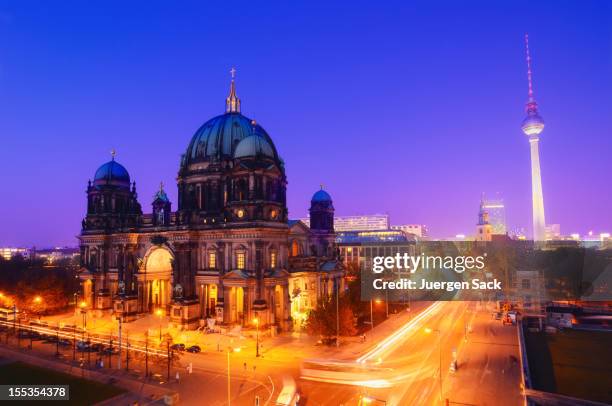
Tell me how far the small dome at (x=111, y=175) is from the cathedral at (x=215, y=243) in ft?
0.73

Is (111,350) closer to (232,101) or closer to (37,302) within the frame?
(37,302)

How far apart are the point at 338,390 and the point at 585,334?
4888 cm

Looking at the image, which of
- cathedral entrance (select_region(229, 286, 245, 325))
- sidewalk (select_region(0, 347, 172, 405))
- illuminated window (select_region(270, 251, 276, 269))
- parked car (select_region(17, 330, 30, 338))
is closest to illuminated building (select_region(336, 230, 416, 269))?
illuminated window (select_region(270, 251, 276, 269))

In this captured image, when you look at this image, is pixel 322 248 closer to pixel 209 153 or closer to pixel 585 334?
pixel 209 153

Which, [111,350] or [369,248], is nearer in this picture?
[111,350]

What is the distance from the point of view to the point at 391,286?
285 feet

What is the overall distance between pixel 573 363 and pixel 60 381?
188 ft

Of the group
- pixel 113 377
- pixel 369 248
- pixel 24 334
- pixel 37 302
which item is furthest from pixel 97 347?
pixel 369 248

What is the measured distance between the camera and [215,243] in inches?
2840

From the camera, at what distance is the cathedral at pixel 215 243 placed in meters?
68.4

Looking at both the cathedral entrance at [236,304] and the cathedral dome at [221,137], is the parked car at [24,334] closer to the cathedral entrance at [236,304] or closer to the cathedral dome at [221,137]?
the cathedral entrance at [236,304]

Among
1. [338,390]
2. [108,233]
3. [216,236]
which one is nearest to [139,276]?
[108,233]

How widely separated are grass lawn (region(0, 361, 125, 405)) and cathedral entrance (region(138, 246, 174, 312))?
28797 mm

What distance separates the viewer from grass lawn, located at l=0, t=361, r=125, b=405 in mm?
39875
